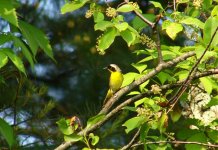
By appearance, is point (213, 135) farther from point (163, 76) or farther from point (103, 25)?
point (103, 25)

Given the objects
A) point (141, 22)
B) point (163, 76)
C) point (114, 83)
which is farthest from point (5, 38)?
point (114, 83)

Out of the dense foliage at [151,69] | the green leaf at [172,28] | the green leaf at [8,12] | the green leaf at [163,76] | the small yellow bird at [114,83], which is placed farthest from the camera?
the small yellow bird at [114,83]

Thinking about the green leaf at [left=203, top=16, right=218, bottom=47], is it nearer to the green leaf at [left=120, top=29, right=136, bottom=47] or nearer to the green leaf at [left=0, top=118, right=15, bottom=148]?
the green leaf at [left=120, top=29, right=136, bottom=47]

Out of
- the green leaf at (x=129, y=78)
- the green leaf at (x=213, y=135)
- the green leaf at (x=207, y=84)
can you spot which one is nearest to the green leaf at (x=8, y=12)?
the green leaf at (x=129, y=78)

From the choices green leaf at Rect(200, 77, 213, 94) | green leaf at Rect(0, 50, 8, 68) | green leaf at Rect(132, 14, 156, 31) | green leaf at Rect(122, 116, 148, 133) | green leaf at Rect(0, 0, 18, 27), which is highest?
green leaf at Rect(0, 0, 18, 27)

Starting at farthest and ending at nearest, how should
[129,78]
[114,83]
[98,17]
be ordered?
[114,83]
[129,78]
[98,17]

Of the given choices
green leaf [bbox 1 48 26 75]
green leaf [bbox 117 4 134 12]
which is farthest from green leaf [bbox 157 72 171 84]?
green leaf [bbox 1 48 26 75]

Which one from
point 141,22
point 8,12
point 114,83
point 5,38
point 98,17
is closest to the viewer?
point 8,12

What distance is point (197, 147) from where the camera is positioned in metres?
1.96

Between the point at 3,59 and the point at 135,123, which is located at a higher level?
the point at 3,59

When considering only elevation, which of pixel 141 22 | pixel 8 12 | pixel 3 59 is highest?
pixel 8 12

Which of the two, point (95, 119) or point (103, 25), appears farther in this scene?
point (103, 25)

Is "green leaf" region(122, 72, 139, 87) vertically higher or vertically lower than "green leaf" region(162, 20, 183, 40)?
lower

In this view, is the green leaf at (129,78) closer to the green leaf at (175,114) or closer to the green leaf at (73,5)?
the green leaf at (175,114)
